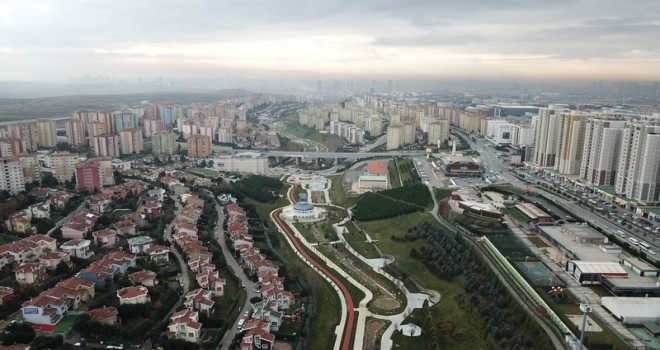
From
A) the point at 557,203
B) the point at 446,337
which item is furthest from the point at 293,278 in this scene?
the point at 557,203

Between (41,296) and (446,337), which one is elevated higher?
(41,296)

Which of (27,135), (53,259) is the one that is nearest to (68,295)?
(53,259)

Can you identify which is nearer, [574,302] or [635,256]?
[574,302]

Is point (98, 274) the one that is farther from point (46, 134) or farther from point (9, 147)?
point (46, 134)

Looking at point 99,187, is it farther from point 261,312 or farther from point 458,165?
point 458,165

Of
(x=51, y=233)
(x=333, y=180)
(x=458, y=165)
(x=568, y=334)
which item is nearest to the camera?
(x=568, y=334)

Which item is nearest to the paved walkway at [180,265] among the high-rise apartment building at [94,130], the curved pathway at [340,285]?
the curved pathway at [340,285]
